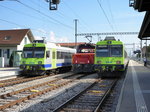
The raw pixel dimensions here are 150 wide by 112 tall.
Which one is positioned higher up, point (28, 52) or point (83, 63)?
point (28, 52)

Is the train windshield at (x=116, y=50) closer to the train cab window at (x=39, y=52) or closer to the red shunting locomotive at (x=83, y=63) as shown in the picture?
the red shunting locomotive at (x=83, y=63)

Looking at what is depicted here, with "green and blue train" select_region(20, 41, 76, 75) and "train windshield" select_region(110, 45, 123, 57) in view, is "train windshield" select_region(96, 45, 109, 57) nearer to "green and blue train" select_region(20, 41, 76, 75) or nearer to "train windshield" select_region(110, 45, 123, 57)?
"train windshield" select_region(110, 45, 123, 57)

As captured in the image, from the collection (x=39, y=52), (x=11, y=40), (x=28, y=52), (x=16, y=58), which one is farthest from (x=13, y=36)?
(x=39, y=52)

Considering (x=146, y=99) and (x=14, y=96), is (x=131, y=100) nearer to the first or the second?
(x=146, y=99)

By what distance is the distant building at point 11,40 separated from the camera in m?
37.9

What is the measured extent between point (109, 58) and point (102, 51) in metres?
0.90

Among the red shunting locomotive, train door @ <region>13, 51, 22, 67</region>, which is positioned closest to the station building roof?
train door @ <region>13, 51, 22, 67</region>

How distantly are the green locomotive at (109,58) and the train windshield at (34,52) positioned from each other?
4759 mm

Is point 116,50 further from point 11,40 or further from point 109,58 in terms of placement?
point 11,40

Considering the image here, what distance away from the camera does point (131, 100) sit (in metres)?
8.74

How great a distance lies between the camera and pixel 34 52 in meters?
20.2

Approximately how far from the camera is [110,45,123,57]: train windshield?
18203mm

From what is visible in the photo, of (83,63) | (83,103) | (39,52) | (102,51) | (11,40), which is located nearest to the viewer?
(83,103)

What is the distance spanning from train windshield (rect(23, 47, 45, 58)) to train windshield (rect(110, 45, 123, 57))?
5842 millimetres
